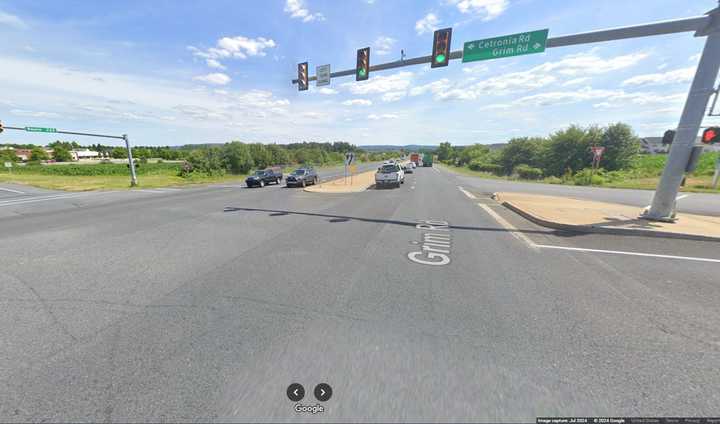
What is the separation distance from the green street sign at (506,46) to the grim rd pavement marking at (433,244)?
591cm

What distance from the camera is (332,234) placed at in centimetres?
682

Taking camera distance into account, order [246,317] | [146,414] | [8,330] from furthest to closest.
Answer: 1. [246,317]
2. [8,330]
3. [146,414]

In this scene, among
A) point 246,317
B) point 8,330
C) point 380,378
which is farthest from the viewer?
point 246,317

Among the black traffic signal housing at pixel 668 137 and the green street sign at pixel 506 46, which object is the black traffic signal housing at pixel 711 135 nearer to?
the black traffic signal housing at pixel 668 137

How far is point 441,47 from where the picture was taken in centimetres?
876

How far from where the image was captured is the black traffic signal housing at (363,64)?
1022 cm

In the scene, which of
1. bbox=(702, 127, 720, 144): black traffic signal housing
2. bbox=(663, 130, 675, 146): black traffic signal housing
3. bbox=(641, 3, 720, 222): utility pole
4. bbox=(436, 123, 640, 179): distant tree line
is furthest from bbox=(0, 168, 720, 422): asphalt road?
bbox=(436, 123, 640, 179): distant tree line

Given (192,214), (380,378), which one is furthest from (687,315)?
(192,214)

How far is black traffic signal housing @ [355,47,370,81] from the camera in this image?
10219mm

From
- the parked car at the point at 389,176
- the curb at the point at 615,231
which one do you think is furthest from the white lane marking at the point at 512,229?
the parked car at the point at 389,176

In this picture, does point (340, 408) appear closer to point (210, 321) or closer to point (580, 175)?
point (210, 321)

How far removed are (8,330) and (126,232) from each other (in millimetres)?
5313

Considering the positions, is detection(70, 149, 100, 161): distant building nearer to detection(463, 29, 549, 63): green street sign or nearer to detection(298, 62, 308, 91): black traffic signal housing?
detection(298, 62, 308, 91): black traffic signal housing

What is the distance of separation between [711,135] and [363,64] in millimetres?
10381
